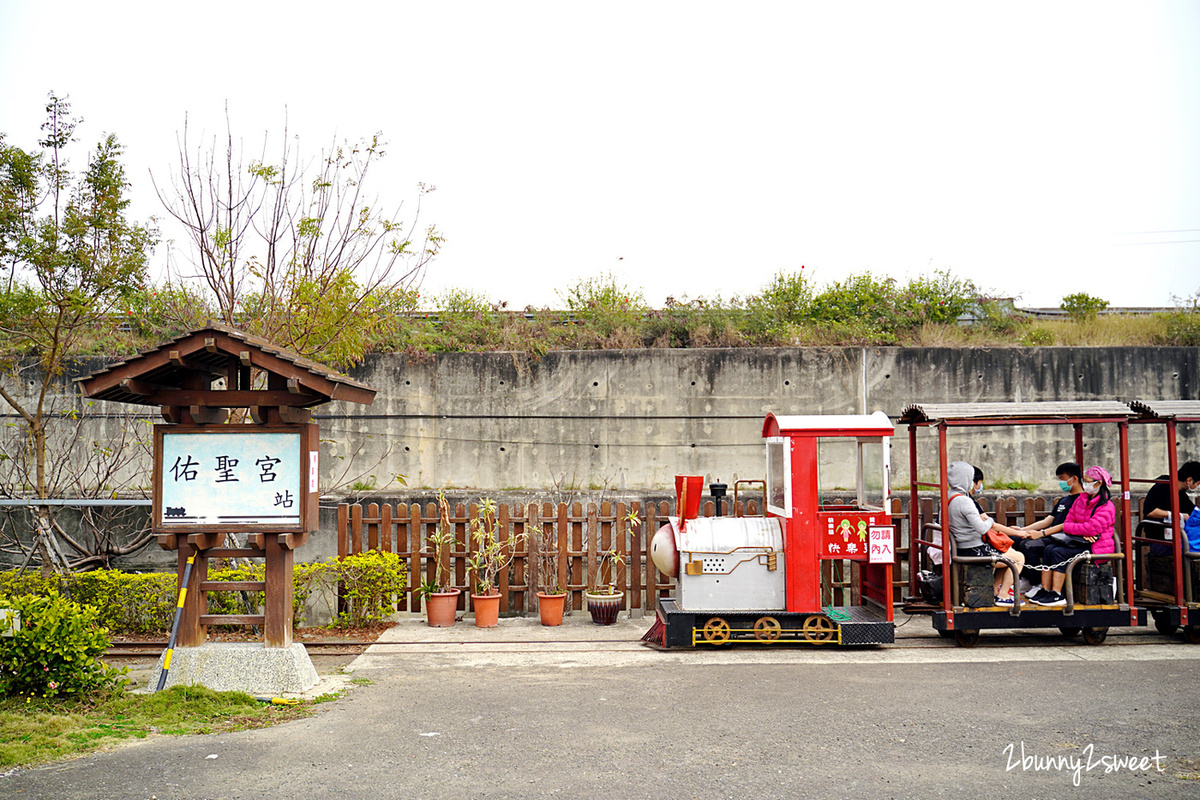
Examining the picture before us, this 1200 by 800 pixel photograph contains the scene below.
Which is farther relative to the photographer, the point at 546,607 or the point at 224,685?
the point at 546,607

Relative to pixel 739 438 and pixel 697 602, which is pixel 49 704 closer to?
pixel 697 602

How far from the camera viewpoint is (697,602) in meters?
8.59

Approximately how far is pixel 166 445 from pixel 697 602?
17.0 ft

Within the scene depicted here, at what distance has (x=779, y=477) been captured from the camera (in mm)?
9086

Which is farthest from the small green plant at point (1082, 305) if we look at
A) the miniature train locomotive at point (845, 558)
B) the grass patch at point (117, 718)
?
the grass patch at point (117, 718)

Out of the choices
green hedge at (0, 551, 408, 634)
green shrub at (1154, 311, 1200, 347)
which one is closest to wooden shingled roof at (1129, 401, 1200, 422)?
green shrub at (1154, 311, 1200, 347)

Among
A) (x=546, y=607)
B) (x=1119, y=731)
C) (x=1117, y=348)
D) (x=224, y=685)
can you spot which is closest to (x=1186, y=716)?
(x=1119, y=731)

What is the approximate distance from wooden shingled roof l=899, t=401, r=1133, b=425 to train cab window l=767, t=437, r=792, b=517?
4.99ft

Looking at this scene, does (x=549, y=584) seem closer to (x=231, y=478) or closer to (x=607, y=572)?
(x=607, y=572)

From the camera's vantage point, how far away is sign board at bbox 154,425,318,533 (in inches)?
284

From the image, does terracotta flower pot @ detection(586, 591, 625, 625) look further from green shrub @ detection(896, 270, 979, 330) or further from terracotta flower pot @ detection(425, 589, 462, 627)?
green shrub @ detection(896, 270, 979, 330)

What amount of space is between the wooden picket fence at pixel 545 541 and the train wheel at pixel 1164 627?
1765 mm

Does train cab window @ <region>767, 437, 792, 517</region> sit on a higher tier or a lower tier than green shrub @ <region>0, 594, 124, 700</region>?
higher

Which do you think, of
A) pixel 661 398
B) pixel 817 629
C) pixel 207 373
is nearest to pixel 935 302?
pixel 661 398
